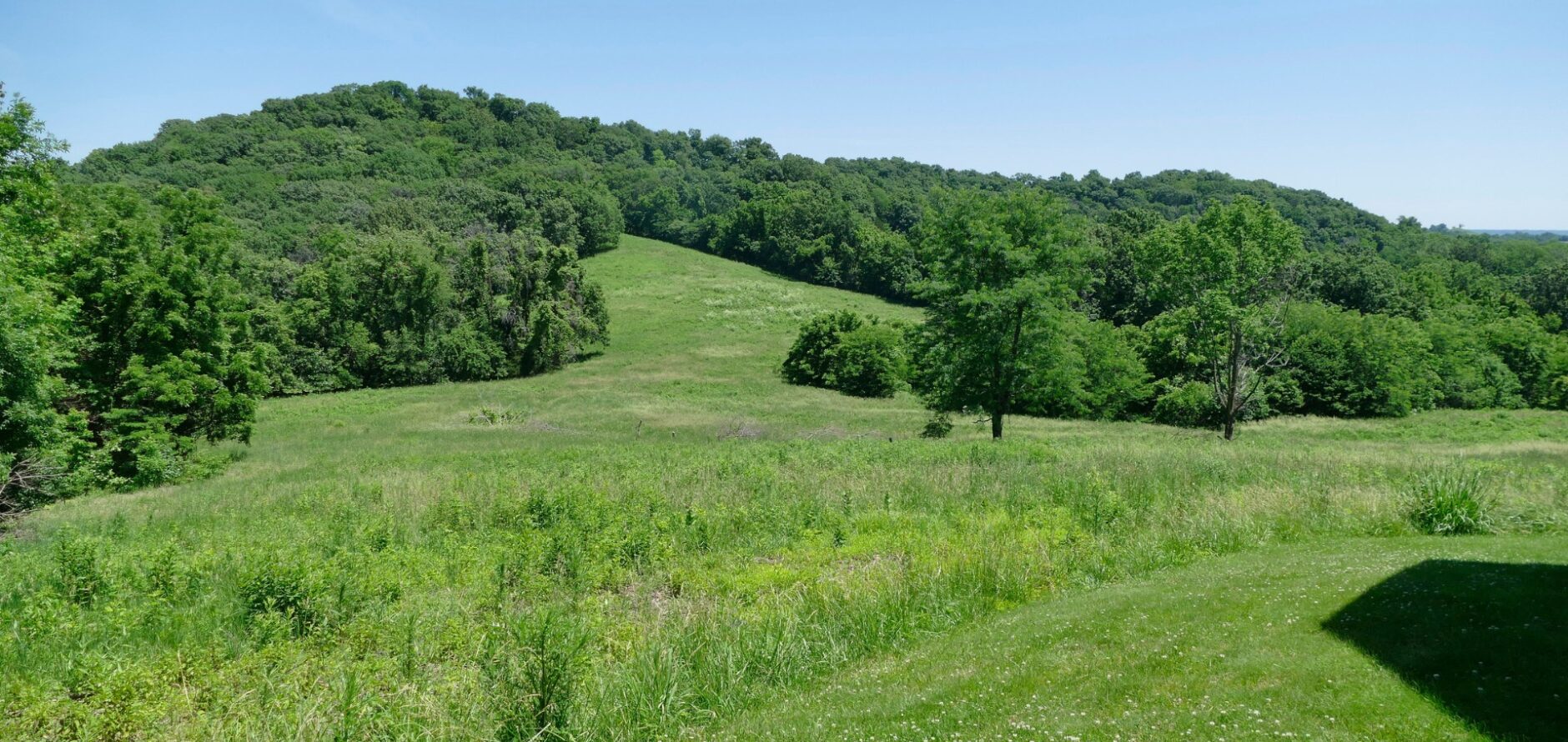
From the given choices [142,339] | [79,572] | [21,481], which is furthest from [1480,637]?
[142,339]

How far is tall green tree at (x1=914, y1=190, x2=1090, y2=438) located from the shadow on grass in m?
23.7

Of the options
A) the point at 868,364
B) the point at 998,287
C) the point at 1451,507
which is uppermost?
the point at 998,287

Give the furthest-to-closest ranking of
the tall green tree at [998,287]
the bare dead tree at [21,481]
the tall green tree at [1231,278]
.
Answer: the tall green tree at [1231,278]
the tall green tree at [998,287]
the bare dead tree at [21,481]

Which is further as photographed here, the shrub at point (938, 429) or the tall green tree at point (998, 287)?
the shrub at point (938, 429)

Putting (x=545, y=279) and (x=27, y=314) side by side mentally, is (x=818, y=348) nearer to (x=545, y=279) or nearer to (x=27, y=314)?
(x=545, y=279)

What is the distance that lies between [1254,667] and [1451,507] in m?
8.97

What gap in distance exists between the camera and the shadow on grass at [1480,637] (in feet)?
18.9

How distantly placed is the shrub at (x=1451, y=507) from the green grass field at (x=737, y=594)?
0.28 m

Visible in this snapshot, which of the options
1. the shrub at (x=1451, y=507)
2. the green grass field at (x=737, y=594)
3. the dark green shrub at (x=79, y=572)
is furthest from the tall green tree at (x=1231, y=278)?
the dark green shrub at (x=79, y=572)

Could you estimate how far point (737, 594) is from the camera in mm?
10914

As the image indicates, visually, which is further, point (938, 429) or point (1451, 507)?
point (938, 429)

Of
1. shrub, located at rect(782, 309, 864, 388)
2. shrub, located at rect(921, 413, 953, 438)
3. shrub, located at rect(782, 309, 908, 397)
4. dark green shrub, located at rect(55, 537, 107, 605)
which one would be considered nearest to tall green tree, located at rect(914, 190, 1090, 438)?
shrub, located at rect(921, 413, 953, 438)

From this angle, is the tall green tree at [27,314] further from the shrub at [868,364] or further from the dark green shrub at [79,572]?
the shrub at [868,364]

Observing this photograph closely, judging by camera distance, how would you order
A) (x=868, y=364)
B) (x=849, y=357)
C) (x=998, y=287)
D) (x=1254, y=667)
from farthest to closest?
(x=849, y=357) → (x=868, y=364) → (x=998, y=287) → (x=1254, y=667)
